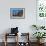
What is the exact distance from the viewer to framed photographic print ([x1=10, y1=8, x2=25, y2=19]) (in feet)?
25.1

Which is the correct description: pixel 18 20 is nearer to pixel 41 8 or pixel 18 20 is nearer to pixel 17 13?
pixel 17 13

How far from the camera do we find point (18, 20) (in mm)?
7723

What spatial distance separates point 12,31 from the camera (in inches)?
294

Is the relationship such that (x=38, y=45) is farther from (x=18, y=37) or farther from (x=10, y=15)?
(x=10, y=15)

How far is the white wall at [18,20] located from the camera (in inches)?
301

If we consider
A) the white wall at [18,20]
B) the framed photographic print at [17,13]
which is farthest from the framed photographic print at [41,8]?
the framed photographic print at [17,13]

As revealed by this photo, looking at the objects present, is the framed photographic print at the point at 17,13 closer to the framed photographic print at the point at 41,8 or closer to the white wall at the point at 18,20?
the white wall at the point at 18,20

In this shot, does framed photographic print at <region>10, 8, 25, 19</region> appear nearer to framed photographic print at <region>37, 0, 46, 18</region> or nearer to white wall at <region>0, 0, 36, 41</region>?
white wall at <region>0, 0, 36, 41</region>

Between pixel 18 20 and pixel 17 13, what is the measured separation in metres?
0.33

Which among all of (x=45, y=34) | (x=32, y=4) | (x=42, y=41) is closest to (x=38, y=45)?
(x=42, y=41)

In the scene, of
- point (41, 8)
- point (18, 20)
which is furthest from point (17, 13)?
point (41, 8)

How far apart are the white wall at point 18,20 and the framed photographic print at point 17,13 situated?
138 millimetres

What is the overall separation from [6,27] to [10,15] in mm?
588

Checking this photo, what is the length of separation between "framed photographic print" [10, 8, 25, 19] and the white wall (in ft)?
0.45
